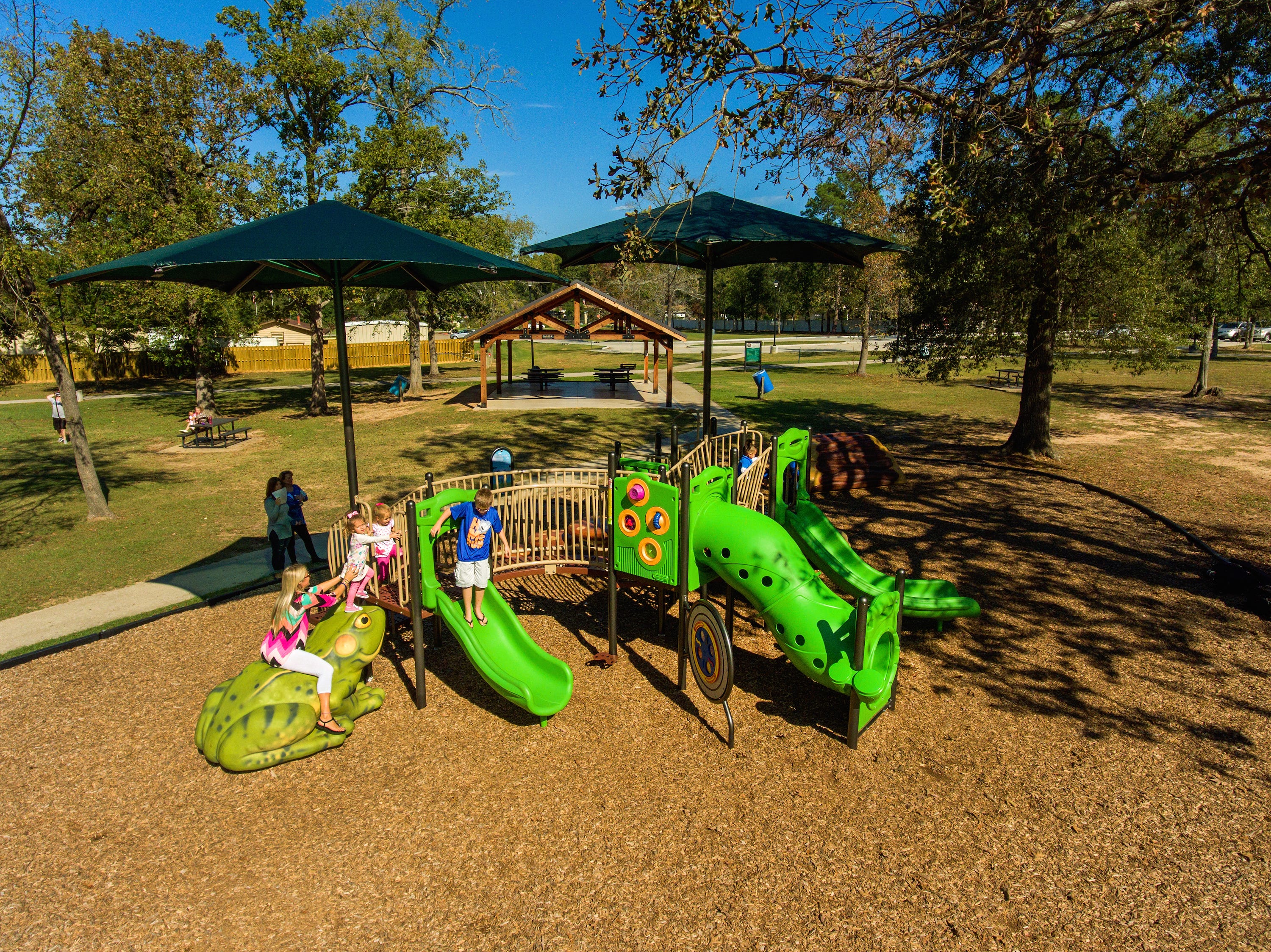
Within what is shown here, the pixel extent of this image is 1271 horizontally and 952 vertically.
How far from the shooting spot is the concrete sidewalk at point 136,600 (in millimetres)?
7953

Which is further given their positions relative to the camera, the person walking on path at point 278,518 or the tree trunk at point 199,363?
the tree trunk at point 199,363

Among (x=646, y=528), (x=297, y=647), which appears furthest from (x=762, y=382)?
(x=297, y=647)

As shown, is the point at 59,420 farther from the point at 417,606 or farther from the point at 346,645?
the point at 417,606

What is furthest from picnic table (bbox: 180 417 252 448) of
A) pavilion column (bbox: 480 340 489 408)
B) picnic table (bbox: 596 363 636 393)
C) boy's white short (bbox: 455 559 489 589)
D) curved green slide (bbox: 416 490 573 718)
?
boy's white short (bbox: 455 559 489 589)

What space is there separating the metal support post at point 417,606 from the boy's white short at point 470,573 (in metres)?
0.36

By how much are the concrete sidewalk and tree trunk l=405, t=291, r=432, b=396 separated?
19903mm

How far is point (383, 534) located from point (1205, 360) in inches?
1232

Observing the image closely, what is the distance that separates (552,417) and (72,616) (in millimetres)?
15971

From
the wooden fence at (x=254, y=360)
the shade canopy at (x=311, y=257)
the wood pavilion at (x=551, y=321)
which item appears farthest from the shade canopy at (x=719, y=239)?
the wooden fence at (x=254, y=360)

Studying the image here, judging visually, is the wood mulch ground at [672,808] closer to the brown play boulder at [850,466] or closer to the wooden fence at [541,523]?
the wooden fence at [541,523]

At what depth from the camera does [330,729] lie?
19.2 feet

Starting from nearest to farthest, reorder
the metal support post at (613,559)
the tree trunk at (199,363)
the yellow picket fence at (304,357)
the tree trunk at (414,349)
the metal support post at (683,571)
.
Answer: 1. the metal support post at (683,571)
2. the metal support post at (613,559)
3. the tree trunk at (199,363)
4. the tree trunk at (414,349)
5. the yellow picket fence at (304,357)

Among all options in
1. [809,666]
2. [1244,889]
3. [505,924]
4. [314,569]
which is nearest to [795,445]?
[809,666]

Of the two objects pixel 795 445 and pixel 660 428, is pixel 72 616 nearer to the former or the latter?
pixel 795 445
